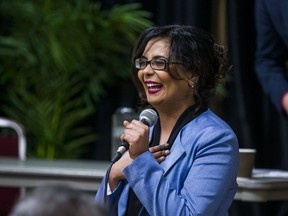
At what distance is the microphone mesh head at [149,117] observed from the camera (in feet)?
7.28

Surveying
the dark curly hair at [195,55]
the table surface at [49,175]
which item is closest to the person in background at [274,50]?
the table surface at [49,175]

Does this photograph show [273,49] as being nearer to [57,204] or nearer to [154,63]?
[154,63]

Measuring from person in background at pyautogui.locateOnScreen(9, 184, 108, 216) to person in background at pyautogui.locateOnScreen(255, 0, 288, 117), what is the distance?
2.59 m

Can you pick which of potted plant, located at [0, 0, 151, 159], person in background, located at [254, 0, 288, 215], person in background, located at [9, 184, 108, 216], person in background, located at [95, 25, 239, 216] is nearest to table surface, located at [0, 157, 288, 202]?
person in background, located at [254, 0, 288, 215]

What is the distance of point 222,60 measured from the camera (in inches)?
92.0

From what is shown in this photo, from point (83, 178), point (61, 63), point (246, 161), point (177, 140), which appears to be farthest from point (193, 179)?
point (61, 63)

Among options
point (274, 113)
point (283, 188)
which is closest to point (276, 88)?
point (283, 188)

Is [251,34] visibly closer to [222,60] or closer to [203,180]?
[222,60]

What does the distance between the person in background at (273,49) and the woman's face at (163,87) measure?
4.59 ft

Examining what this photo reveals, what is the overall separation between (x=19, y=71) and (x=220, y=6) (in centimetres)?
137

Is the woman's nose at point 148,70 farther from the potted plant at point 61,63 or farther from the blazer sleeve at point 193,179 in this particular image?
the potted plant at point 61,63

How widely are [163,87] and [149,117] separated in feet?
0.29

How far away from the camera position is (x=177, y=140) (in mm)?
2205

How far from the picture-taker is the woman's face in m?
2.25
